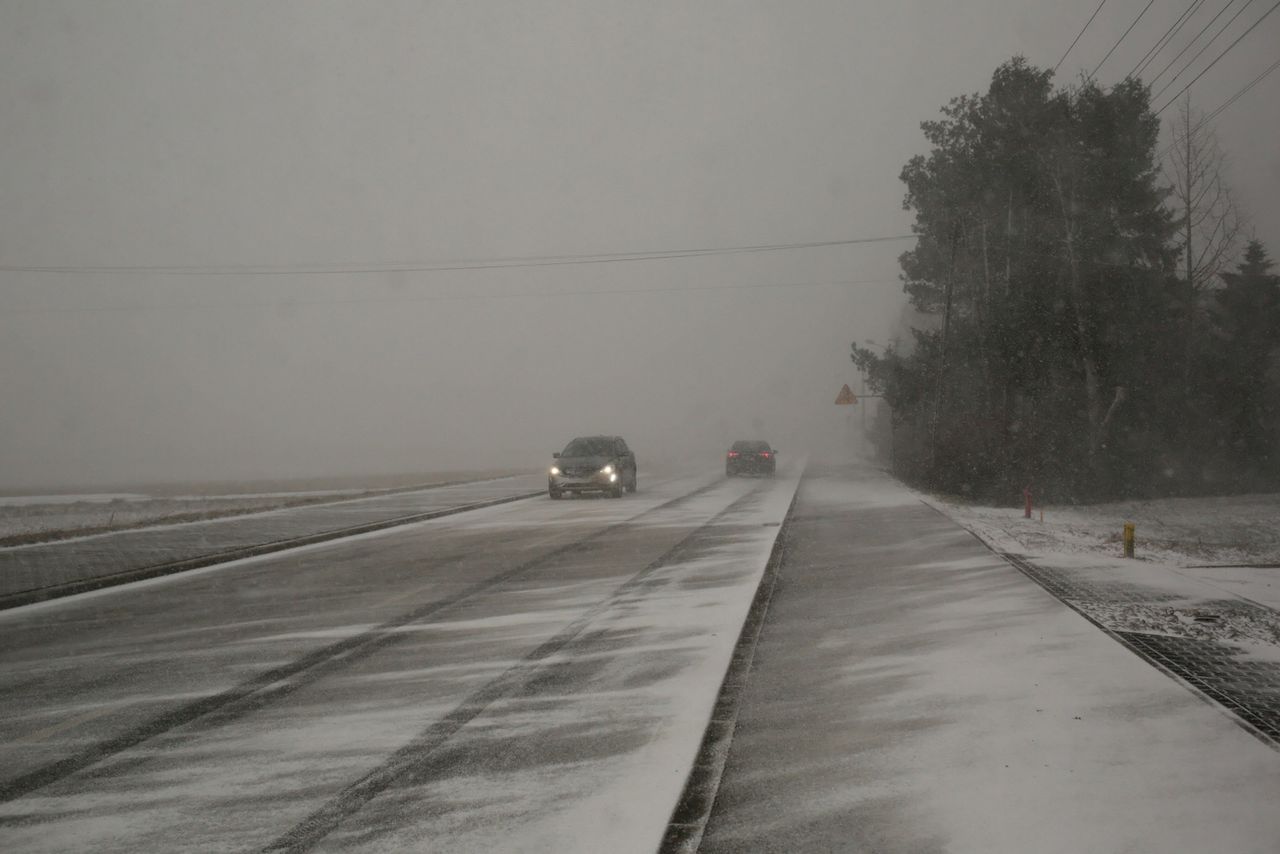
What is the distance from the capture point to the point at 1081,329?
3067 cm

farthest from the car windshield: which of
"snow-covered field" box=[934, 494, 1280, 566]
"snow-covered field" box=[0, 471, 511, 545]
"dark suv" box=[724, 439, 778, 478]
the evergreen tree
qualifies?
the evergreen tree

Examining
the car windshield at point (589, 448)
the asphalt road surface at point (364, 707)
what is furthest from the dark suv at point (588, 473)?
the asphalt road surface at point (364, 707)

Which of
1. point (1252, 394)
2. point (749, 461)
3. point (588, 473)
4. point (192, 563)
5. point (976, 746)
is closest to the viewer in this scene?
point (976, 746)

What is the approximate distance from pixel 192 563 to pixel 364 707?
344 inches

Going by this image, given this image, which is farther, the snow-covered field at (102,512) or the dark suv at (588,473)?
the dark suv at (588,473)

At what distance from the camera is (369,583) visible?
1201 cm

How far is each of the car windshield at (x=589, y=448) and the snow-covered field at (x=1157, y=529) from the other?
33.0 feet

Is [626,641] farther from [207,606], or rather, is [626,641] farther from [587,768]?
[207,606]

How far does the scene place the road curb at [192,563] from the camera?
11.0m

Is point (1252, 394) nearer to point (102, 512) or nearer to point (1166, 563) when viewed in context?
point (1166, 563)

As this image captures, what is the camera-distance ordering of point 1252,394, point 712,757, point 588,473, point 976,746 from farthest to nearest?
point 1252,394
point 588,473
point 976,746
point 712,757

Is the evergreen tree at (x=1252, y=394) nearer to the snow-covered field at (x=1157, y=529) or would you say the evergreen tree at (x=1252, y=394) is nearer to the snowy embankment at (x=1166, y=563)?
the snow-covered field at (x=1157, y=529)

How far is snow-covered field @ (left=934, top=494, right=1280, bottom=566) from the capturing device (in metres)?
15.1

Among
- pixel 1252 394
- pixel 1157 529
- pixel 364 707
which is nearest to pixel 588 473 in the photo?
pixel 1157 529
